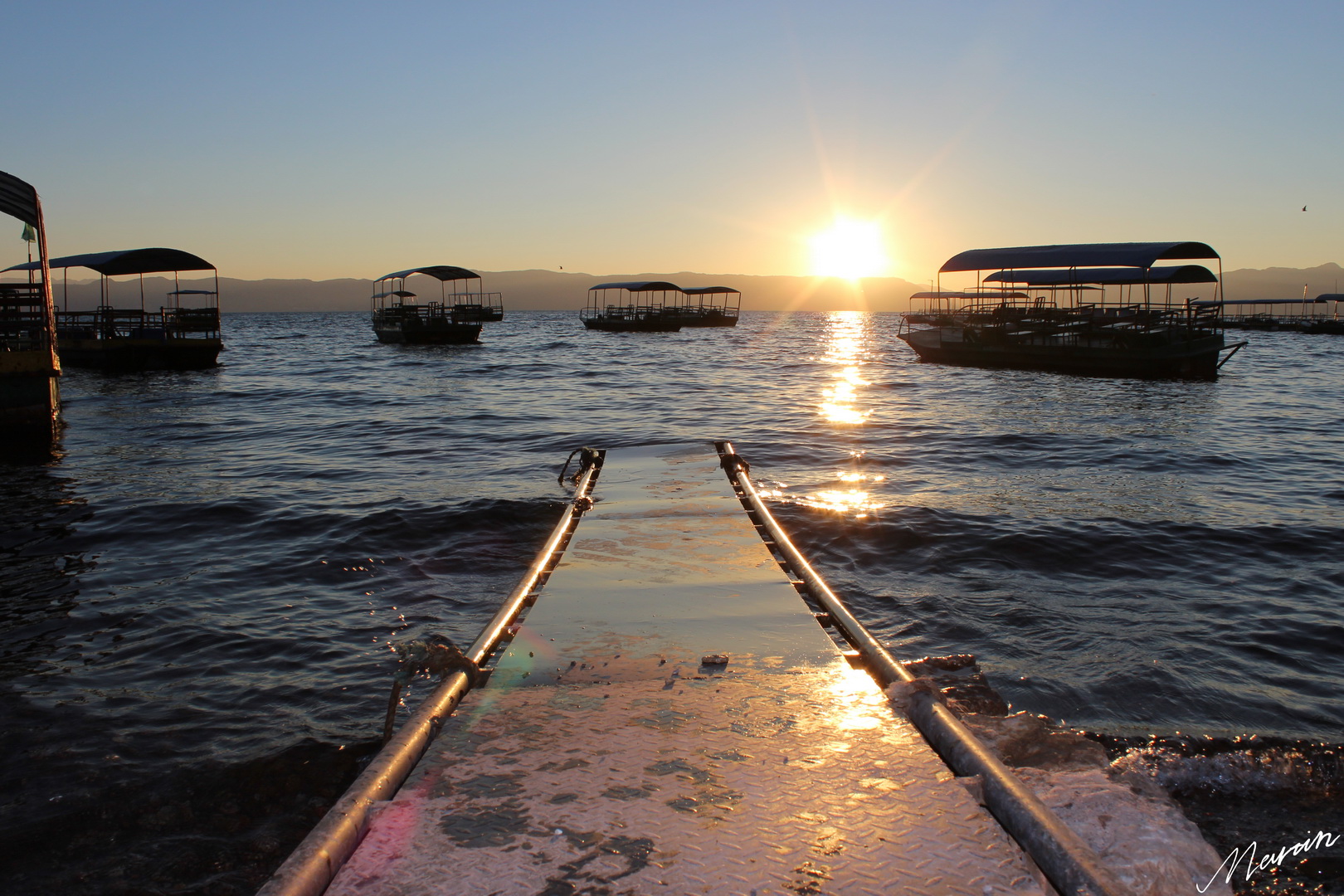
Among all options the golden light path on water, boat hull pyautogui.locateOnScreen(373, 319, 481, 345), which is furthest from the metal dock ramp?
boat hull pyautogui.locateOnScreen(373, 319, 481, 345)

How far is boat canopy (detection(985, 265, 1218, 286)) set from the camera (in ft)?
108

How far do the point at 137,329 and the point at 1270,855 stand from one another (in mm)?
35388

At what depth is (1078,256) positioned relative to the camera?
30688mm

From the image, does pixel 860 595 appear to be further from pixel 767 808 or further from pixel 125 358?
pixel 125 358

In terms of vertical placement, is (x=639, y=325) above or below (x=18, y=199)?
above

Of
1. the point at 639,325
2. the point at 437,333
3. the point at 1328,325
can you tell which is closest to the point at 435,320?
the point at 437,333

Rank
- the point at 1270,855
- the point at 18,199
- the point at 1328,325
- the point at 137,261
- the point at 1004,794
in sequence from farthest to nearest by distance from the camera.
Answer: the point at 1328,325, the point at 137,261, the point at 18,199, the point at 1270,855, the point at 1004,794

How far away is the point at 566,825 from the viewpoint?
2.55 metres

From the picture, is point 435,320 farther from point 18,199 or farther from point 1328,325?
point 1328,325

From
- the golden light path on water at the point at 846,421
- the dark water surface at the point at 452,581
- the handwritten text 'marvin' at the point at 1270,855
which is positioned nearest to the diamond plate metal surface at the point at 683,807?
the dark water surface at the point at 452,581

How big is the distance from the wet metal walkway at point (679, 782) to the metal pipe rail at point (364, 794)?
6cm

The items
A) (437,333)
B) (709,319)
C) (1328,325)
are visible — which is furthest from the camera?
(709,319)

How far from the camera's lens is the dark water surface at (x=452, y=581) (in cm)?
404

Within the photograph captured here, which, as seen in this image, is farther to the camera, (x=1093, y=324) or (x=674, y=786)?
(x=1093, y=324)
